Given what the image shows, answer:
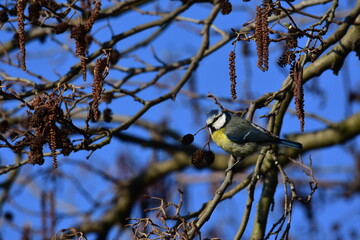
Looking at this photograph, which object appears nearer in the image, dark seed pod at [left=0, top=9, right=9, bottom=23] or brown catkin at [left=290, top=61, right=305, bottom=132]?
brown catkin at [left=290, top=61, right=305, bottom=132]

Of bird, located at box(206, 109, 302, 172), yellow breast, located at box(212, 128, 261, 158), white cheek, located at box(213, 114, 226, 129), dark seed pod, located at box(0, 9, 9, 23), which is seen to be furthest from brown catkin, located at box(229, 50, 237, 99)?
dark seed pod, located at box(0, 9, 9, 23)

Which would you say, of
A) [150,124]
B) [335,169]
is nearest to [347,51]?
[150,124]

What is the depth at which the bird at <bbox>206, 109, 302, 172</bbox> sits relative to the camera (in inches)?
139

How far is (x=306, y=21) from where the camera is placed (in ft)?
19.7

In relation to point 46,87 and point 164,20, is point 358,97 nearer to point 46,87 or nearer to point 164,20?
point 164,20

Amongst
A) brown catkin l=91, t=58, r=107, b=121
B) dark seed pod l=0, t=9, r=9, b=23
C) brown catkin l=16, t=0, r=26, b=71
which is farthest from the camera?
dark seed pod l=0, t=9, r=9, b=23

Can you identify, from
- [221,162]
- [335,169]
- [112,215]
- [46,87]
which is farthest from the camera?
[335,169]

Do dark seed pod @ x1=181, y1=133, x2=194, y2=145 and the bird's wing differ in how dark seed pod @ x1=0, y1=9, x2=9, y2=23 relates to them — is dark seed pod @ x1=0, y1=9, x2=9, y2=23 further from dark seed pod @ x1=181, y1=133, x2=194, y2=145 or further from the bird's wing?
the bird's wing

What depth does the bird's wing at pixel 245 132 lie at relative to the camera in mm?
3539

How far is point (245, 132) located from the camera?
3.74m

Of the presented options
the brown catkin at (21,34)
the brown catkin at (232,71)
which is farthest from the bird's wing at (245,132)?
the brown catkin at (21,34)

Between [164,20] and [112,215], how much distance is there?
9.82 feet

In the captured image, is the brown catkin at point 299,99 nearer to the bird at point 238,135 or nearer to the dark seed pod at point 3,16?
the bird at point 238,135

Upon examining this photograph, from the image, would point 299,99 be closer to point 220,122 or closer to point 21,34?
point 21,34
